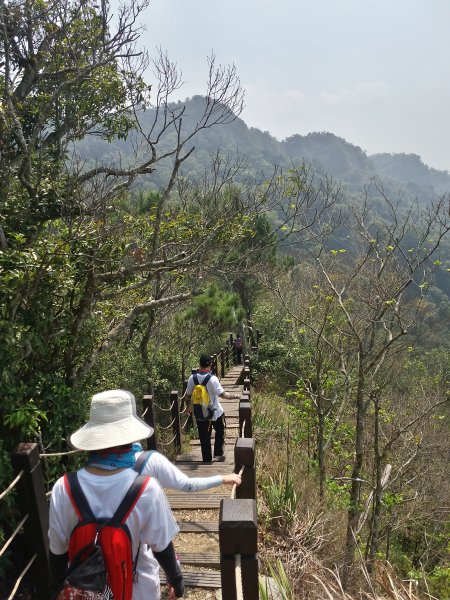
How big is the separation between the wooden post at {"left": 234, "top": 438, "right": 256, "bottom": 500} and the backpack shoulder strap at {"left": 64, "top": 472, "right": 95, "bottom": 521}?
141cm

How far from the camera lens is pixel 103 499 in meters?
1.66

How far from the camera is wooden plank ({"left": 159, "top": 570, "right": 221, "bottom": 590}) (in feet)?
10.3

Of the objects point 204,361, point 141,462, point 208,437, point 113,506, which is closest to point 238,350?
point 208,437

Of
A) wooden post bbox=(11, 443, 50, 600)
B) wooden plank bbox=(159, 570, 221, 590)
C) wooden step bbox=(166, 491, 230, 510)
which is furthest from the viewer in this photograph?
wooden step bbox=(166, 491, 230, 510)

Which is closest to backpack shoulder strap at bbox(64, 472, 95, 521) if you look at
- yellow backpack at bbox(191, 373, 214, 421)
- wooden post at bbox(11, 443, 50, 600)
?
wooden post at bbox(11, 443, 50, 600)

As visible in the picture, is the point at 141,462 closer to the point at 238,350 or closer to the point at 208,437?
the point at 208,437

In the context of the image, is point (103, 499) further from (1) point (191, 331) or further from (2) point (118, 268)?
(1) point (191, 331)

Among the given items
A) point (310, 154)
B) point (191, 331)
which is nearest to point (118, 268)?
point (191, 331)

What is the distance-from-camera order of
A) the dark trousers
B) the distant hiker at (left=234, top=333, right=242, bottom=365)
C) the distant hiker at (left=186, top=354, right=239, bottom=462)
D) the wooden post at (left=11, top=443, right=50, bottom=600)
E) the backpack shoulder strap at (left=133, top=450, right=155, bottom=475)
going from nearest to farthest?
the backpack shoulder strap at (left=133, top=450, right=155, bottom=475) → the wooden post at (left=11, top=443, right=50, bottom=600) → the distant hiker at (left=186, top=354, right=239, bottom=462) → the dark trousers → the distant hiker at (left=234, top=333, right=242, bottom=365)

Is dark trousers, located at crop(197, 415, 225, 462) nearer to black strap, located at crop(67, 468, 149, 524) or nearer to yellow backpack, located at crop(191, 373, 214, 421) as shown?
yellow backpack, located at crop(191, 373, 214, 421)

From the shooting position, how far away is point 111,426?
1772 millimetres

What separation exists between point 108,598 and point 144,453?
537 mm

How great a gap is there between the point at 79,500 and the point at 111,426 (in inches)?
11.2

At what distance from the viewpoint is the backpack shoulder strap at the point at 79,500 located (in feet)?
5.37
